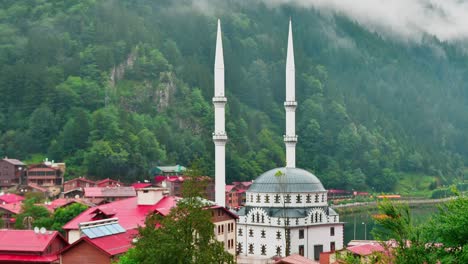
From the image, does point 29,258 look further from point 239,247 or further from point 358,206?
point 358,206

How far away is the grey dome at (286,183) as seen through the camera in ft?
200

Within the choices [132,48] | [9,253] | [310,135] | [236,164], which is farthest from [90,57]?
[9,253]

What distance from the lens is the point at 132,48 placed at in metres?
141

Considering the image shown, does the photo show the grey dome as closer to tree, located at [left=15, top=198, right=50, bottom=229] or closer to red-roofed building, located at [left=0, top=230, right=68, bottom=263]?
tree, located at [left=15, top=198, right=50, bottom=229]

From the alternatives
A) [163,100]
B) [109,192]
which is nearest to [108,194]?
[109,192]

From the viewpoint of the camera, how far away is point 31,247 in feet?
127

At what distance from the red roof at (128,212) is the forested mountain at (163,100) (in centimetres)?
2870

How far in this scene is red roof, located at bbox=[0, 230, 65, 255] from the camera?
38.8 metres

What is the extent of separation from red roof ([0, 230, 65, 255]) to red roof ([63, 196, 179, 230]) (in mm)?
5348

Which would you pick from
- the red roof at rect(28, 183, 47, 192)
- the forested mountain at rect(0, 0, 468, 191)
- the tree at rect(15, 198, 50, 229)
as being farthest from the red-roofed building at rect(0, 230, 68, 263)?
the red roof at rect(28, 183, 47, 192)

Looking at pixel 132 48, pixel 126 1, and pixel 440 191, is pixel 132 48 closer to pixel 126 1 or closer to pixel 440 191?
pixel 126 1

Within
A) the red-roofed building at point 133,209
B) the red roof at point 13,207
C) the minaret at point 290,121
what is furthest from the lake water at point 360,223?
the red roof at point 13,207

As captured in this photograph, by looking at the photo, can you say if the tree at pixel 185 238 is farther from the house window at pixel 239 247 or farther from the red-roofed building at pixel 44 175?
the red-roofed building at pixel 44 175

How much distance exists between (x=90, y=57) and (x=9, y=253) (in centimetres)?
9749
